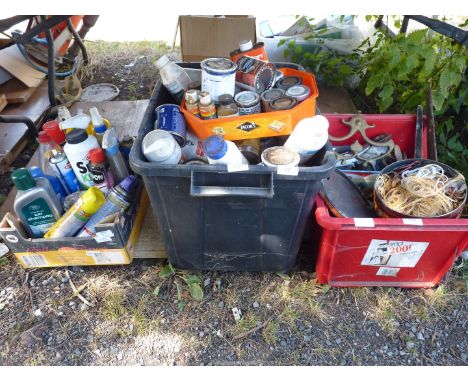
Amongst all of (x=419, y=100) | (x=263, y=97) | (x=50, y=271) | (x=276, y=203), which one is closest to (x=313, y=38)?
(x=419, y=100)

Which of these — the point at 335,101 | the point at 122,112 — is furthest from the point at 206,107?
the point at 335,101

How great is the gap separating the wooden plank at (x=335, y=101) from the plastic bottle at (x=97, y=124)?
135cm

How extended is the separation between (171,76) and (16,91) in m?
1.52

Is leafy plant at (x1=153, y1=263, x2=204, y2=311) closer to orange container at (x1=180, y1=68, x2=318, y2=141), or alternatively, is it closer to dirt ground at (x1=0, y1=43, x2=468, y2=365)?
dirt ground at (x1=0, y1=43, x2=468, y2=365)

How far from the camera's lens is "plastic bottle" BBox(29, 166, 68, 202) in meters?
1.38

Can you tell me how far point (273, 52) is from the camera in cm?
239

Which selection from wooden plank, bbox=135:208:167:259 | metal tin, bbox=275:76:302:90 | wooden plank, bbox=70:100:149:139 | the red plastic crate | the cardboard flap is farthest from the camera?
the cardboard flap

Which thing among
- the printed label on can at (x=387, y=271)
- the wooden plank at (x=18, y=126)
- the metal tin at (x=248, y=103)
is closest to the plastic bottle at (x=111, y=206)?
the metal tin at (x=248, y=103)

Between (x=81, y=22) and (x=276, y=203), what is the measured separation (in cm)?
273

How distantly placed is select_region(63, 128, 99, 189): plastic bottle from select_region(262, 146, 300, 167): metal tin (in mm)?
714

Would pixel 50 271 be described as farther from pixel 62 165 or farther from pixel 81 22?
pixel 81 22

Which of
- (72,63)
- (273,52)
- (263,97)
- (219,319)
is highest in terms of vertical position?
(263,97)

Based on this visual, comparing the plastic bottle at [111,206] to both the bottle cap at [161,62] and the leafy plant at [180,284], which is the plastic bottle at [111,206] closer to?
the leafy plant at [180,284]

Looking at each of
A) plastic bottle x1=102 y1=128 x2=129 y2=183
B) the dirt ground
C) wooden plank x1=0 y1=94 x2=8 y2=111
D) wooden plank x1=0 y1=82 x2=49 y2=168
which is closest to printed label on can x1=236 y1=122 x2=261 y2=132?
plastic bottle x1=102 y1=128 x2=129 y2=183
